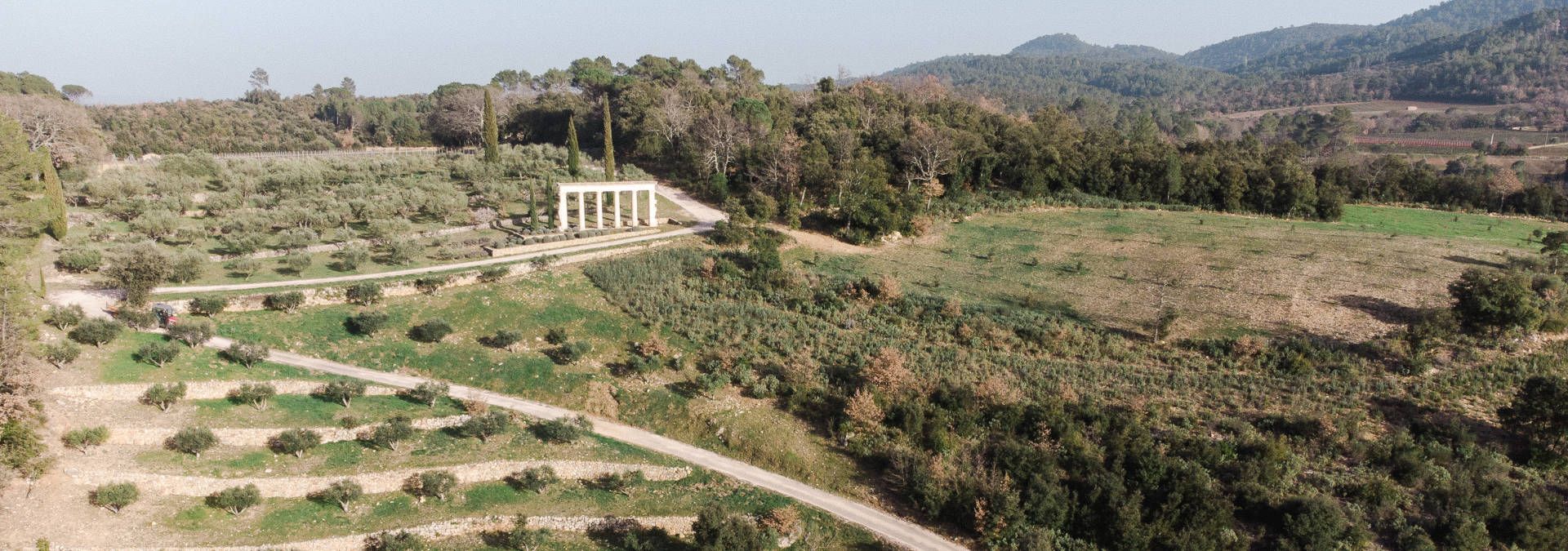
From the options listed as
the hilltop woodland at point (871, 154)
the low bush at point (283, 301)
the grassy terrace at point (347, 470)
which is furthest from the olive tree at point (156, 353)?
the hilltop woodland at point (871, 154)

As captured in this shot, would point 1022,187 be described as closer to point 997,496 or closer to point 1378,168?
point 1378,168

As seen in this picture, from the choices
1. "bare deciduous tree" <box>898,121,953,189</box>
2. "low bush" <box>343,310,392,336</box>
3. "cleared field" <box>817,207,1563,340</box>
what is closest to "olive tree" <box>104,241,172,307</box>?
"low bush" <box>343,310,392,336</box>

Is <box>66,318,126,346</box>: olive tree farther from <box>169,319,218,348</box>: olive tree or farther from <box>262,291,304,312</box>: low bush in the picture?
<box>262,291,304,312</box>: low bush

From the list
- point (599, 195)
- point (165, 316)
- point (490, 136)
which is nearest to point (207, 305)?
point (165, 316)

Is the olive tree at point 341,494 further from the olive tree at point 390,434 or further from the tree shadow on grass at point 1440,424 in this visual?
the tree shadow on grass at point 1440,424

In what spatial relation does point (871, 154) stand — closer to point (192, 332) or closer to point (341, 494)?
point (192, 332)

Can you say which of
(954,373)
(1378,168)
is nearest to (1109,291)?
(954,373)
